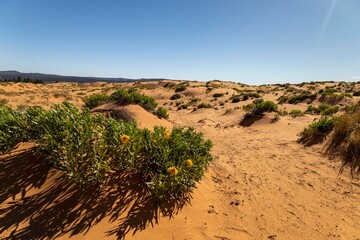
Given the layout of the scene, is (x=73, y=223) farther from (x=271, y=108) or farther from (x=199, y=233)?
(x=271, y=108)

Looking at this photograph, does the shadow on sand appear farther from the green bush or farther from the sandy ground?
the green bush

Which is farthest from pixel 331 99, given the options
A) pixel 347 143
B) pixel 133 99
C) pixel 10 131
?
pixel 10 131

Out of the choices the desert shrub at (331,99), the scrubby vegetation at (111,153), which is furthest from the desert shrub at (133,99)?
the desert shrub at (331,99)

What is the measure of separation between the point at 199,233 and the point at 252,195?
69.2 inches

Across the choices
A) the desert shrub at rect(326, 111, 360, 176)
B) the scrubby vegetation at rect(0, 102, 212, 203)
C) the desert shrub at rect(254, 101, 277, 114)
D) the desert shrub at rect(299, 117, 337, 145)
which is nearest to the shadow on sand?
the scrubby vegetation at rect(0, 102, 212, 203)

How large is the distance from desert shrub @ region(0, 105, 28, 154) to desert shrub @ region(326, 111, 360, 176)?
24.0 feet

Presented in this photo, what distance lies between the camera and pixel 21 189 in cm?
385

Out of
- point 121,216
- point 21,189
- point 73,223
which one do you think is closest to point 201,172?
point 121,216

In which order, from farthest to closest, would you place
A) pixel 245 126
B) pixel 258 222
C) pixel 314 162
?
pixel 245 126 → pixel 314 162 → pixel 258 222

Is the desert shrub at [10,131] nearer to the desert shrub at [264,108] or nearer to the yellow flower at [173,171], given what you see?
the yellow flower at [173,171]

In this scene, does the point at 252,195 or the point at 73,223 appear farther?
the point at 252,195

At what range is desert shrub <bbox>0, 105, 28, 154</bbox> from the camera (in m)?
4.47

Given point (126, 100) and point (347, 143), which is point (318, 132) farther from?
point (126, 100)

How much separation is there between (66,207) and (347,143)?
6737 millimetres
